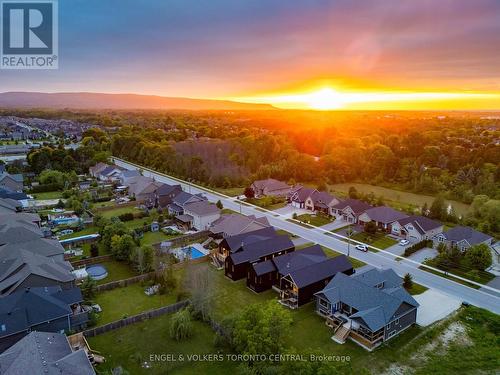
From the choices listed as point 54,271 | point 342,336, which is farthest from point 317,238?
point 54,271

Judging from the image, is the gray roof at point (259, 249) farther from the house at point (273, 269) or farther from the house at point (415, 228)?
the house at point (415, 228)

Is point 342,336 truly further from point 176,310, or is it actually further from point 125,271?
point 125,271

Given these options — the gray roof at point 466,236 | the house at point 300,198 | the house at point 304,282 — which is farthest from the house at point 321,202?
the house at point 304,282

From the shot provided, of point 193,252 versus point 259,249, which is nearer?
point 259,249

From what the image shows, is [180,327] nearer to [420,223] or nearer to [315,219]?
[315,219]

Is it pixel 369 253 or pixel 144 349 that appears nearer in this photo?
pixel 144 349

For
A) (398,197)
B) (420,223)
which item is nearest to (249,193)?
(398,197)

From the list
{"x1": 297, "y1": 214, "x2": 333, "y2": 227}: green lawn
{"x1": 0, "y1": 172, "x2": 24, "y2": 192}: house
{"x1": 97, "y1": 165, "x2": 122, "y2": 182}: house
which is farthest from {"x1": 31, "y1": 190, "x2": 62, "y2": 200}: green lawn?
{"x1": 297, "y1": 214, "x2": 333, "y2": 227}: green lawn
